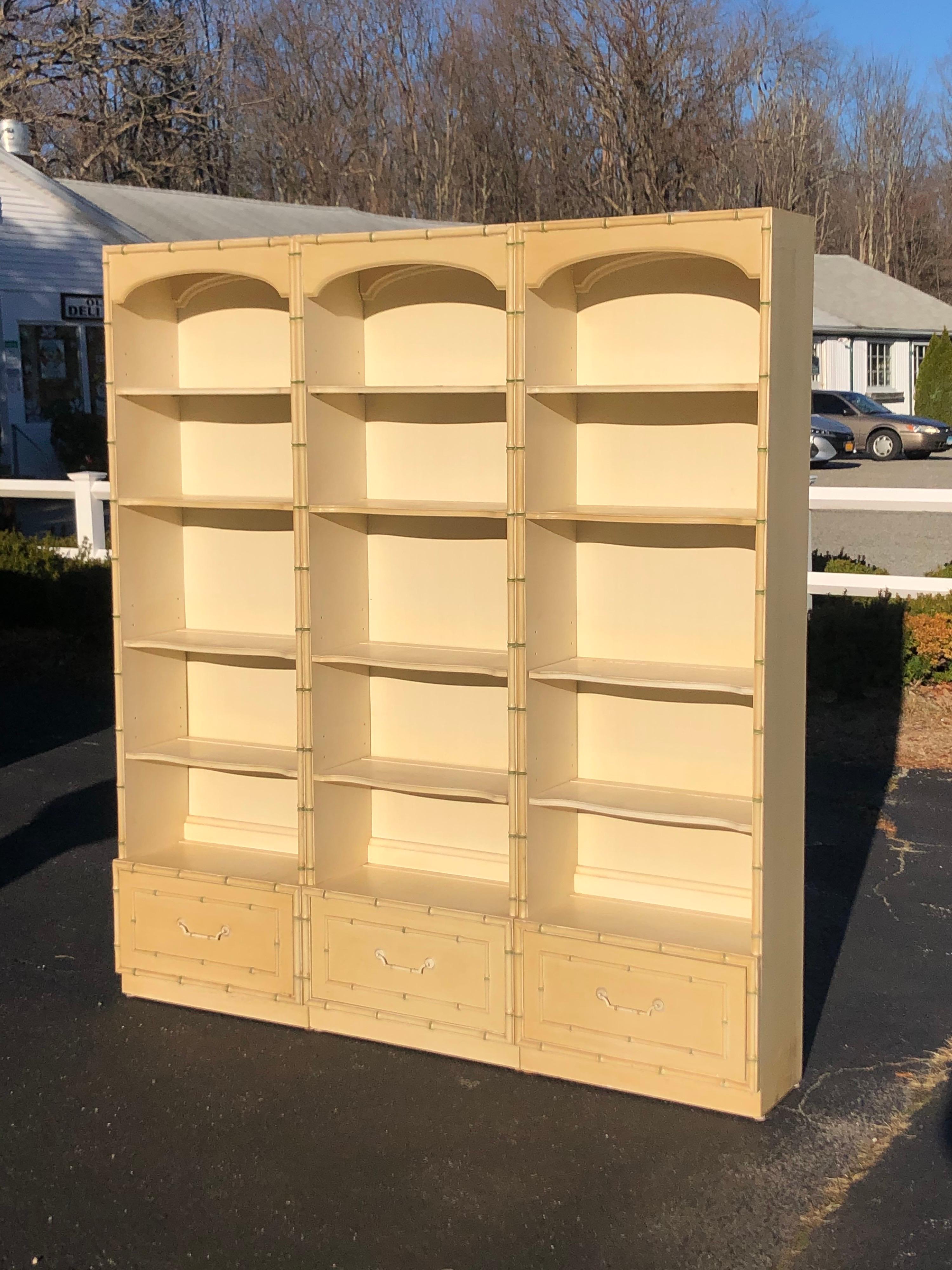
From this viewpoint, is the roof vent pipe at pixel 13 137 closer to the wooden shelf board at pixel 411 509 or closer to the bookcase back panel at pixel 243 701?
the bookcase back panel at pixel 243 701

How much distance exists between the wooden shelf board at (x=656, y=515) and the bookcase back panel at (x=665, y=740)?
723mm

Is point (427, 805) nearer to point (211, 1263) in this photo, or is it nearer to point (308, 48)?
point (211, 1263)

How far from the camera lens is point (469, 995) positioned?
5500 mm

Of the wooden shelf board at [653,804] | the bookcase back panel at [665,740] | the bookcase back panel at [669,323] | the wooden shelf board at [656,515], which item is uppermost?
the bookcase back panel at [669,323]

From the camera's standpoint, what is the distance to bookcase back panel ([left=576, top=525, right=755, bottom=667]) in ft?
17.9

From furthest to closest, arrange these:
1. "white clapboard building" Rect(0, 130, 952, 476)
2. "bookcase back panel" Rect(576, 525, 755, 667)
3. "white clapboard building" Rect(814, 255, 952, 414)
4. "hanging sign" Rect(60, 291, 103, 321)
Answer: "white clapboard building" Rect(814, 255, 952, 414)
"hanging sign" Rect(60, 291, 103, 321)
"white clapboard building" Rect(0, 130, 952, 476)
"bookcase back panel" Rect(576, 525, 755, 667)

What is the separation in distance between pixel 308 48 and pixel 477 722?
59.7m

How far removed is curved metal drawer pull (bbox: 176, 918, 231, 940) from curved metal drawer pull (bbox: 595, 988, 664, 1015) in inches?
63.1

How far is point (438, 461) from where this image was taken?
19.4ft

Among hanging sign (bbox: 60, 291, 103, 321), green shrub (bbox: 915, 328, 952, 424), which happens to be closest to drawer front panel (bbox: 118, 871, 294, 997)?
hanging sign (bbox: 60, 291, 103, 321)

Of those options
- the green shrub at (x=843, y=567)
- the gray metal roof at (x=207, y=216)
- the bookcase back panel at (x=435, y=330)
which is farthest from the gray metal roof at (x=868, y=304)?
the bookcase back panel at (x=435, y=330)

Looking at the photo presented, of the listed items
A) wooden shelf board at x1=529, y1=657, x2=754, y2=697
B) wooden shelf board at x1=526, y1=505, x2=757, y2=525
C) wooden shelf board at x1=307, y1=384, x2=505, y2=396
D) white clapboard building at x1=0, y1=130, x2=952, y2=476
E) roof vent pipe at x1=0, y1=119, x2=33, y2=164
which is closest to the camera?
wooden shelf board at x1=526, y1=505, x2=757, y2=525

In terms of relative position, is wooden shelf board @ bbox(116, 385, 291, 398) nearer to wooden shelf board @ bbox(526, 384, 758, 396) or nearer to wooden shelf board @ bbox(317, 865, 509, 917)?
wooden shelf board @ bbox(526, 384, 758, 396)

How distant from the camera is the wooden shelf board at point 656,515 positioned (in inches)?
196
